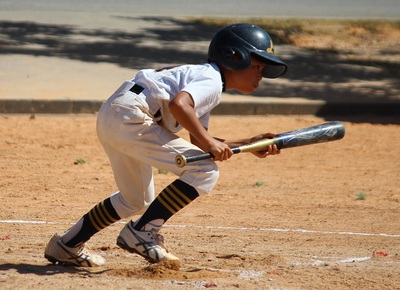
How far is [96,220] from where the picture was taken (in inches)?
214

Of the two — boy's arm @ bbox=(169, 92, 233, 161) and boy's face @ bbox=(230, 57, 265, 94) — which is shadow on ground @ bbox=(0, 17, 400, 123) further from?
boy's arm @ bbox=(169, 92, 233, 161)

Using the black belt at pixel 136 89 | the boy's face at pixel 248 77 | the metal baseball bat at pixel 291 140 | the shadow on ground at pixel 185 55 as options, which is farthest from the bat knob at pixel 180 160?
the shadow on ground at pixel 185 55

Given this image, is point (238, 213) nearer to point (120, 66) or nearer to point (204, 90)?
point (204, 90)

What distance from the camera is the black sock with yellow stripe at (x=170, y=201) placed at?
16.8 feet

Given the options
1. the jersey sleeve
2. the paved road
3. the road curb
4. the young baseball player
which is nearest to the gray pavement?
the road curb

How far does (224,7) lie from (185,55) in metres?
5.82

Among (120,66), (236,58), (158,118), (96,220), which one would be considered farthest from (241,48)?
(120,66)

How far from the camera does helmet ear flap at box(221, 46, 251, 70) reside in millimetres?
5211

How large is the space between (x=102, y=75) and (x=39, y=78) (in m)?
0.94

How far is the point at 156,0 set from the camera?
2059cm

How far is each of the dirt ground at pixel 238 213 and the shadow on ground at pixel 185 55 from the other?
1333 mm

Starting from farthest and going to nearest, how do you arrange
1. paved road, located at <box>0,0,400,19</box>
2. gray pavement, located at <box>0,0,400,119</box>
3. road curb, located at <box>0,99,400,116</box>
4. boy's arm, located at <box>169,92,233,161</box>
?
paved road, located at <box>0,0,400,19</box>, gray pavement, located at <box>0,0,400,119</box>, road curb, located at <box>0,99,400,116</box>, boy's arm, located at <box>169,92,233,161</box>

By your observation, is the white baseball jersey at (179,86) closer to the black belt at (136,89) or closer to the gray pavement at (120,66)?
the black belt at (136,89)

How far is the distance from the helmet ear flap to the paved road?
13151mm
